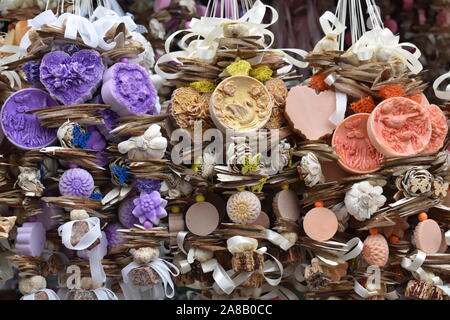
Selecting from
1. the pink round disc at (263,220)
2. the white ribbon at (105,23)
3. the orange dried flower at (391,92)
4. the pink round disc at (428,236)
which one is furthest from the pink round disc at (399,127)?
the white ribbon at (105,23)

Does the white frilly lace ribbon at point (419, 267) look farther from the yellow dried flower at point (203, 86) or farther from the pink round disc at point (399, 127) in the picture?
the yellow dried flower at point (203, 86)

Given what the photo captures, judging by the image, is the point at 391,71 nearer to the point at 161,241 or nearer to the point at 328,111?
the point at 328,111

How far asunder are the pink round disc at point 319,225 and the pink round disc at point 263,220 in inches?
3.0

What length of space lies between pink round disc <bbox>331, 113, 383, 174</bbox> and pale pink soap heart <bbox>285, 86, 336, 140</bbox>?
0.07 feet

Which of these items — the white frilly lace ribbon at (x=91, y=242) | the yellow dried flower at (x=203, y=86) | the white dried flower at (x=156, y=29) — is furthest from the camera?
the white dried flower at (x=156, y=29)

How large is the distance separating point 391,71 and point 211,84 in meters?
0.36

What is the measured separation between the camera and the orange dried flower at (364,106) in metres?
1.34

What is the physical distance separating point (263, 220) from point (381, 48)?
42cm

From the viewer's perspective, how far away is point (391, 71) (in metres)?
1.36

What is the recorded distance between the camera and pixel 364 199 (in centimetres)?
127

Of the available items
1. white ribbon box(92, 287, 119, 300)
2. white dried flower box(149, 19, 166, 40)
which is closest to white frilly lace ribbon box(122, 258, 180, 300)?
white ribbon box(92, 287, 119, 300)

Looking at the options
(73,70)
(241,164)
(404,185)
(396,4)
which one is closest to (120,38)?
(73,70)

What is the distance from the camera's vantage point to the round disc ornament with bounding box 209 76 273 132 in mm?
1273

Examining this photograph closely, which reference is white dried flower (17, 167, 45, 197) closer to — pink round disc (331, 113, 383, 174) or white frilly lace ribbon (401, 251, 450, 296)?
pink round disc (331, 113, 383, 174)
